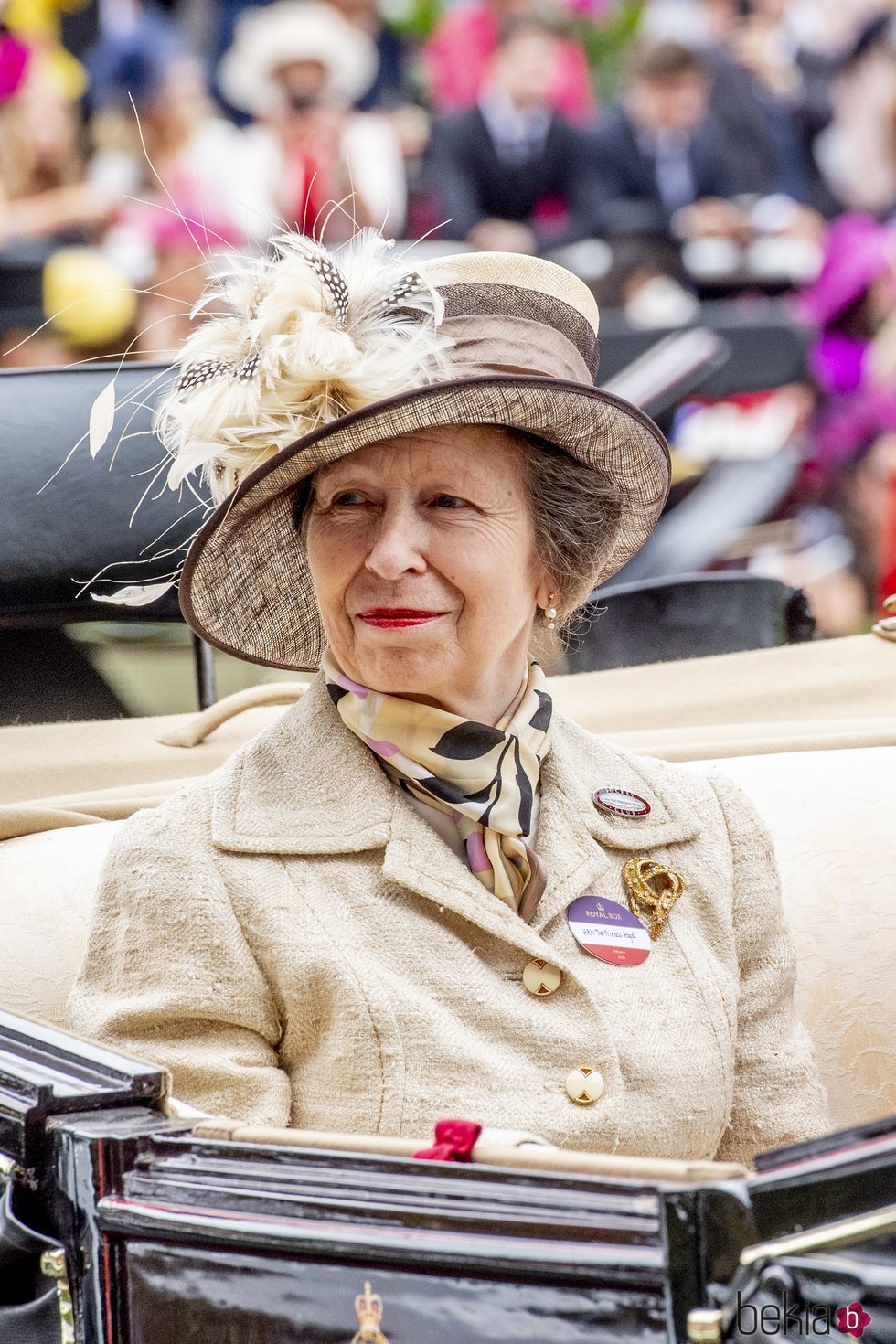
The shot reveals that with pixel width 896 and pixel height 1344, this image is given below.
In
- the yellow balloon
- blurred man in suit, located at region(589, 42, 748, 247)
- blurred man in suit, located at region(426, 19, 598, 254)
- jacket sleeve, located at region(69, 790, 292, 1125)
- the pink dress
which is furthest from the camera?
the pink dress

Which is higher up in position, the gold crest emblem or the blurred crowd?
the blurred crowd

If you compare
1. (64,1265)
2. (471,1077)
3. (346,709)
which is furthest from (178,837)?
(64,1265)

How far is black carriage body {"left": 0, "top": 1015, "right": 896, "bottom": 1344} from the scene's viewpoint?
0.91 meters

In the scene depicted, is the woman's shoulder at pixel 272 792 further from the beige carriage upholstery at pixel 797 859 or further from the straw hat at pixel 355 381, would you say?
the beige carriage upholstery at pixel 797 859

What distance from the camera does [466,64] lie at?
7.16m

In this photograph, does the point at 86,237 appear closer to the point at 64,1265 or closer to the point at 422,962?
the point at 422,962

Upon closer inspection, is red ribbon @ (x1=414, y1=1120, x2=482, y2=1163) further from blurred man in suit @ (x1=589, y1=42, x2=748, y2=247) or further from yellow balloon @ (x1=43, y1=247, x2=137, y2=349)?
blurred man in suit @ (x1=589, y1=42, x2=748, y2=247)

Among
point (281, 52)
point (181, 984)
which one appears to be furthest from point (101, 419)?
point (281, 52)

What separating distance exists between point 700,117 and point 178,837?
6016 millimetres

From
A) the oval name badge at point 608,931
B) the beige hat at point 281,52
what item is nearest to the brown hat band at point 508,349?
the oval name badge at point 608,931

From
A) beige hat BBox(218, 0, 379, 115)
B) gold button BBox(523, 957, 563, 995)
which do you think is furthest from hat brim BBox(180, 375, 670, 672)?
beige hat BBox(218, 0, 379, 115)

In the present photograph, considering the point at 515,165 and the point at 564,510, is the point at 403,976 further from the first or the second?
the point at 515,165

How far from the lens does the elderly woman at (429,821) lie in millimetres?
1495

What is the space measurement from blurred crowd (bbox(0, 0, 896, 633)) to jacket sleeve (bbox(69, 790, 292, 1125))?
4.21m
